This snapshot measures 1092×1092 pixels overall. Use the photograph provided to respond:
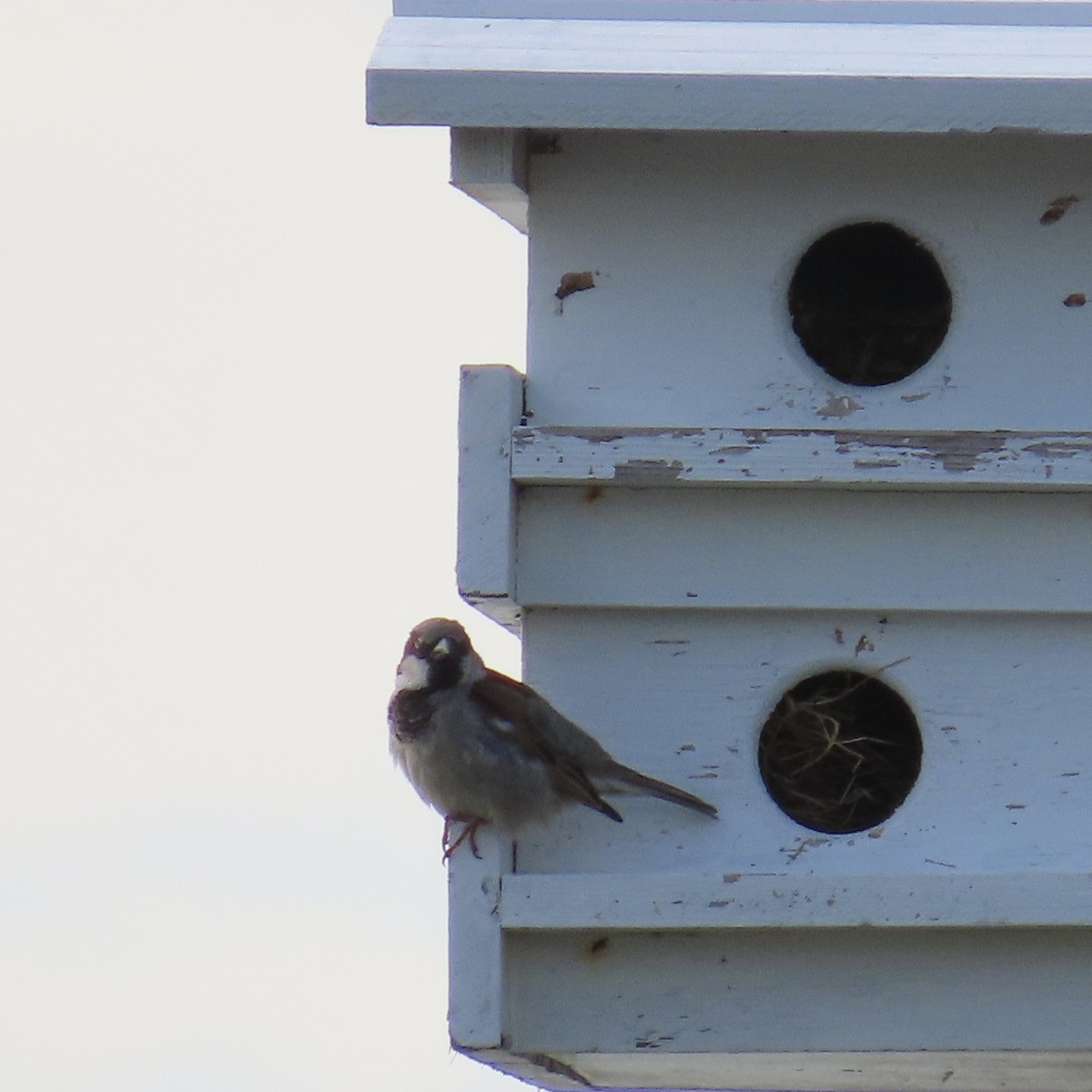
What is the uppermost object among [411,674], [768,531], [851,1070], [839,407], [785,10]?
[785,10]

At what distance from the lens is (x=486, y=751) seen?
2805mm

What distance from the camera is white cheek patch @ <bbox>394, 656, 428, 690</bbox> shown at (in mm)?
2951

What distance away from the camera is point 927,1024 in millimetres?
2697

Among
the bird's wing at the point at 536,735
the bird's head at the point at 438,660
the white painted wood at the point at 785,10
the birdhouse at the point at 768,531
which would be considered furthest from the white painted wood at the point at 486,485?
the white painted wood at the point at 785,10

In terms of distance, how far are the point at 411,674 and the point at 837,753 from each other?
0.46 m

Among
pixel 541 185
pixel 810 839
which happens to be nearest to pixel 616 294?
pixel 541 185

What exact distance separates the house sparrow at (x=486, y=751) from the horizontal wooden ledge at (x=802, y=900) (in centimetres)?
11

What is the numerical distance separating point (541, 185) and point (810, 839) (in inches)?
27.9

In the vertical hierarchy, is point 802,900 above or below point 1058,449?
below

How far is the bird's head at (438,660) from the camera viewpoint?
2.92 m

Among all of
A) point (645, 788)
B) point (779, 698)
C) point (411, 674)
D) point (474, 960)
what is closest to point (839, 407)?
point (779, 698)

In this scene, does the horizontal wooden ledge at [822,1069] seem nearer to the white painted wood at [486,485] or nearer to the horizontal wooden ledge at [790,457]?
the white painted wood at [486,485]

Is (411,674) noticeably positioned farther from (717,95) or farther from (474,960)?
(717,95)

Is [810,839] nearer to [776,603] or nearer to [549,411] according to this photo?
[776,603]
